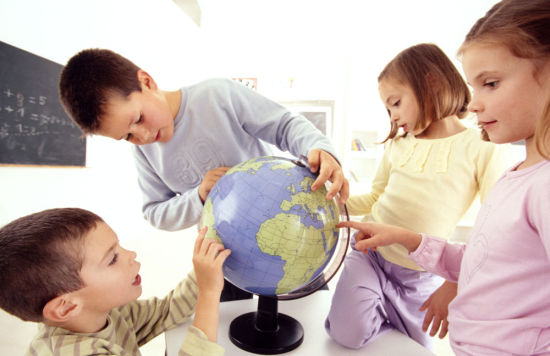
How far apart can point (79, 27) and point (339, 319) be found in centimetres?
297

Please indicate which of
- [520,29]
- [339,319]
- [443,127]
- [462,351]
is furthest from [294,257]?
[443,127]

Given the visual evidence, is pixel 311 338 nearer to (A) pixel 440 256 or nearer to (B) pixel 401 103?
(A) pixel 440 256

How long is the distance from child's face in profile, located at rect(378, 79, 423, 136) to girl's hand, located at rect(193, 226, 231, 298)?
0.83 metres

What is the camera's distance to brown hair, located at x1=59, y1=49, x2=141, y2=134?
94 cm

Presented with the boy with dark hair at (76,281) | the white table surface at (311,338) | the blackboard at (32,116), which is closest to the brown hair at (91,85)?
the boy with dark hair at (76,281)

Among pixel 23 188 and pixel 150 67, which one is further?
pixel 150 67

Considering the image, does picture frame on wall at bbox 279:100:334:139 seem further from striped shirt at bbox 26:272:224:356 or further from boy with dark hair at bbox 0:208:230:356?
boy with dark hair at bbox 0:208:230:356

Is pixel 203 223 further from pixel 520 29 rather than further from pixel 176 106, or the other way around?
pixel 520 29

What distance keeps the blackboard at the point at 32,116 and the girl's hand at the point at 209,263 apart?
2.06 meters

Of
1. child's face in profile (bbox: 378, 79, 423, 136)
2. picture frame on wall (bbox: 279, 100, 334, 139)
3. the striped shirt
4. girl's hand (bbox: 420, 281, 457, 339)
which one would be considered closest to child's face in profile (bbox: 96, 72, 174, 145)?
the striped shirt

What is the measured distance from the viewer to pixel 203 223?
864 millimetres

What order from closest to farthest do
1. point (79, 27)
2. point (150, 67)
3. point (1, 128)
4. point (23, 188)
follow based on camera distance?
point (1, 128), point (23, 188), point (79, 27), point (150, 67)

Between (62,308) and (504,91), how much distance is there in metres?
1.08

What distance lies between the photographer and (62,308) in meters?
0.74
